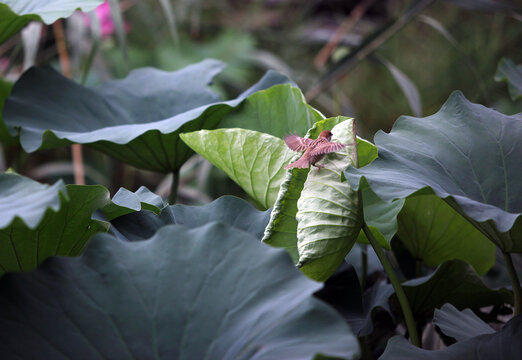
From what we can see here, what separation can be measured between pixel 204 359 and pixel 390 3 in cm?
358

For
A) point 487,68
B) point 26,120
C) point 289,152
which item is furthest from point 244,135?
point 487,68

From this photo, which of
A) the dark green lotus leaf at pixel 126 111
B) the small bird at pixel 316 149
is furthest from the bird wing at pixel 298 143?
the dark green lotus leaf at pixel 126 111

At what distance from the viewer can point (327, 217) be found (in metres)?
0.52

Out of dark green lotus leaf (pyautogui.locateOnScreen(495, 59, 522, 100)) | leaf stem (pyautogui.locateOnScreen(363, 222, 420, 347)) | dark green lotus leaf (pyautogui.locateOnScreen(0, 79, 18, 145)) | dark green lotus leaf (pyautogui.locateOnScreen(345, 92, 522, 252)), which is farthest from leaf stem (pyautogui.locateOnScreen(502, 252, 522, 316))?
dark green lotus leaf (pyautogui.locateOnScreen(0, 79, 18, 145))

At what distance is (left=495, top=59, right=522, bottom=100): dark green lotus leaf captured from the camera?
0.90m

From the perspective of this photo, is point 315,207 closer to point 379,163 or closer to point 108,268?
point 379,163

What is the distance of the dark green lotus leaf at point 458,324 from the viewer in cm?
56

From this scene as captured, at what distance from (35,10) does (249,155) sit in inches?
16.2

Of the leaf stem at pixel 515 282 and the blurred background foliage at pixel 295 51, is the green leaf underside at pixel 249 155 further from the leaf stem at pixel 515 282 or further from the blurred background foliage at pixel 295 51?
the blurred background foliage at pixel 295 51

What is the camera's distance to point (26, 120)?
2.77ft

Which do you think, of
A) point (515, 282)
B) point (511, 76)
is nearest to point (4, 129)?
point (515, 282)

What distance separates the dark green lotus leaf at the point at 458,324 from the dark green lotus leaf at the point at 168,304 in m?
0.20

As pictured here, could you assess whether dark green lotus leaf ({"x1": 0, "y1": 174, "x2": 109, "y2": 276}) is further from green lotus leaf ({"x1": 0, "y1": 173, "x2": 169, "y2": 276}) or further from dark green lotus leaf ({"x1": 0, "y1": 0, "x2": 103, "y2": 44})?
dark green lotus leaf ({"x1": 0, "y1": 0, "x2": 103, "y2": 44})

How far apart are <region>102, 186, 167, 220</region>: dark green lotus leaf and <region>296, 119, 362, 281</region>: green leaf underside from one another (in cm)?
18
